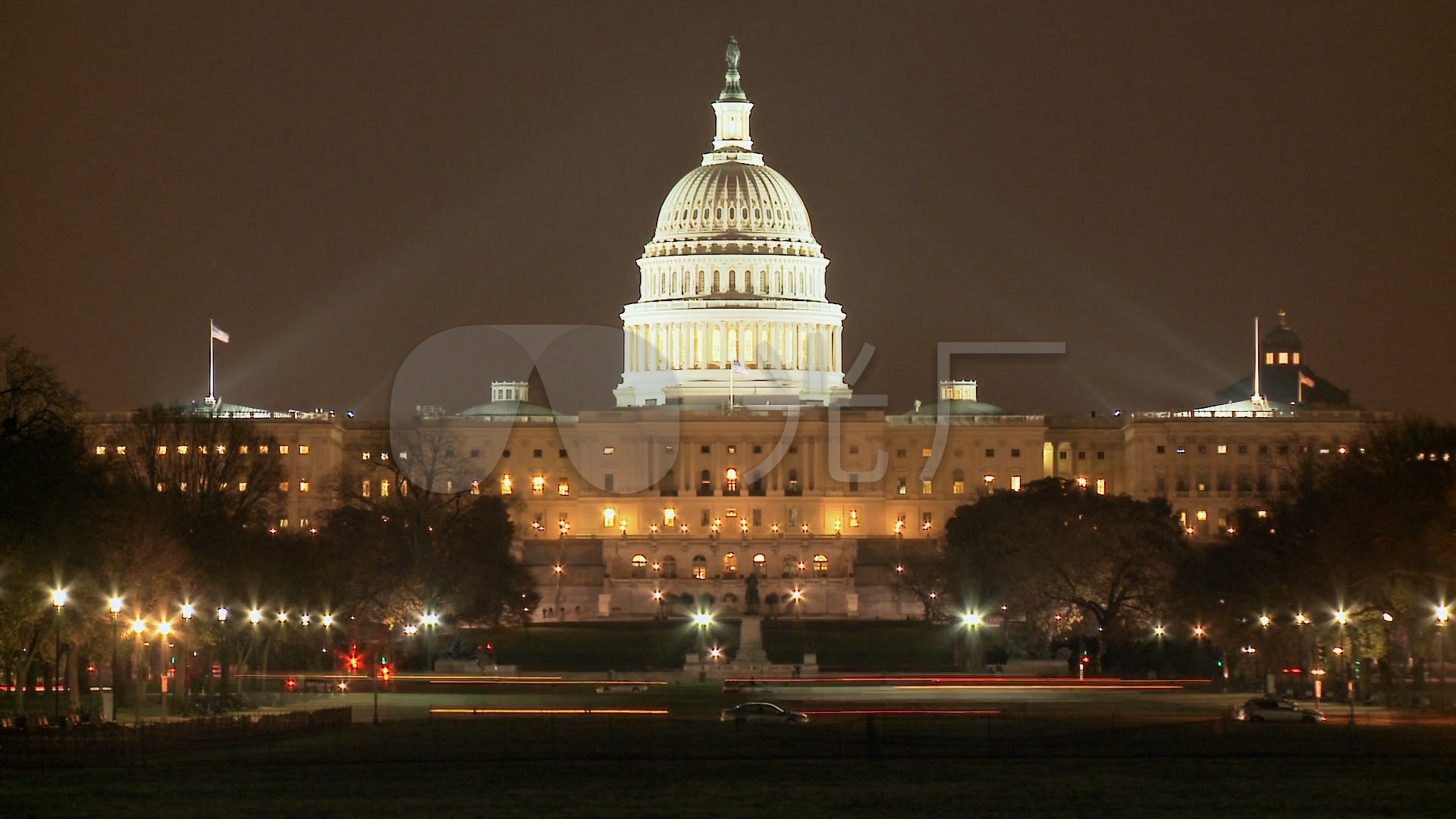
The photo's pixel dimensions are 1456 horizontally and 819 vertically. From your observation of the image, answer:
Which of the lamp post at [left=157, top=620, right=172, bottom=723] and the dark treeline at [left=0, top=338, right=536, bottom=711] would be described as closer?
the dark treeline at [left=0, top=338, right=536, bottom=711]

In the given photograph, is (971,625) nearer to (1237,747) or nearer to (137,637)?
(137,637)

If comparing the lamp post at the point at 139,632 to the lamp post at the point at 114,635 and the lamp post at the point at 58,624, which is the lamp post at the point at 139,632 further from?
the lamp post at the point at 58,624

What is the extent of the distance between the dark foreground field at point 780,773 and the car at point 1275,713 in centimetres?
266

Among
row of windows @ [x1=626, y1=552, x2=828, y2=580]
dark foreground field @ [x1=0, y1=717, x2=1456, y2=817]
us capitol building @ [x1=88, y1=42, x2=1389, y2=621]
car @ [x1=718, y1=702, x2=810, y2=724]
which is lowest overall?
dark foreground field @ [x1=0, y1=717, x2=1456, y2=817]

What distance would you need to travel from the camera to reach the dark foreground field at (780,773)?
62094mm

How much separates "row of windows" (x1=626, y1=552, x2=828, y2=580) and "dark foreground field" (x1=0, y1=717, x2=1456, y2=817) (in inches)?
3687

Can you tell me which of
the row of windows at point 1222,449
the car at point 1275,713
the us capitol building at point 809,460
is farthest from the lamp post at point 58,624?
the row of windows at point 1222,449

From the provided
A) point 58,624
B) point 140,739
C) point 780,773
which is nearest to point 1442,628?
point 780,773

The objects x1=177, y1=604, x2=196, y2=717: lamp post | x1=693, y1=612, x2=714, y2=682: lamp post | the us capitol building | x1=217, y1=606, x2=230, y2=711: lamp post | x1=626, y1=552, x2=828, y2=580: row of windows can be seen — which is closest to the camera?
x1=177, y1=604, x2=196, y2=717: lamp post

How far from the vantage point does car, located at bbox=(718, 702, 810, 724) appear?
265 feet

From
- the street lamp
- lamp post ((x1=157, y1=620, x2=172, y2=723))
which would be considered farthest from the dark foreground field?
the street lamp

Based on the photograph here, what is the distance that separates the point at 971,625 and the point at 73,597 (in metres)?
47.0

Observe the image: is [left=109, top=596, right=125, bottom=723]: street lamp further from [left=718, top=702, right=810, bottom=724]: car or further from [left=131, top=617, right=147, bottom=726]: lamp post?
[left=718, top=702, right=810, bottom=724]: car

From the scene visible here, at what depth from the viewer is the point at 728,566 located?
176000 millimetres
